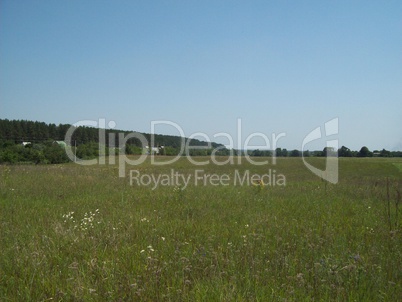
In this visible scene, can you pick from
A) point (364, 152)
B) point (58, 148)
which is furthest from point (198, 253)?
point (364, 152)

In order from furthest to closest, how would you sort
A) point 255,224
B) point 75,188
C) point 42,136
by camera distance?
point 42,136, point 75,188, point 255,224

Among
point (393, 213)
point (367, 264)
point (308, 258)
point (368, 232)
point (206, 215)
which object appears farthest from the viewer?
point (393, 213)

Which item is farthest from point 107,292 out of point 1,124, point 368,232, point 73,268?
point 1,124

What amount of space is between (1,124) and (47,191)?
87504 millimetres

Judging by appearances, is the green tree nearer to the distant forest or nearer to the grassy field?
the distant forest

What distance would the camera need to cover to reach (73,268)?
109 inches

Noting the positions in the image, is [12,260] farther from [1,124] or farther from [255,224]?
[1,124]

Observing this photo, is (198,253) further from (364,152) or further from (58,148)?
(364,152)

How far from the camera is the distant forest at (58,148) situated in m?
41.9

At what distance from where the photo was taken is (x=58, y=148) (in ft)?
160

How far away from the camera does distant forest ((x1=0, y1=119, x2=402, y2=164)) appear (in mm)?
41938

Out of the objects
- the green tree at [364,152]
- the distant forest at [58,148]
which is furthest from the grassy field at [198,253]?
the green tree at [364,152]

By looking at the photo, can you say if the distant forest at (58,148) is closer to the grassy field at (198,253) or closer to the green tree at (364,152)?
the green tree at (364,152)

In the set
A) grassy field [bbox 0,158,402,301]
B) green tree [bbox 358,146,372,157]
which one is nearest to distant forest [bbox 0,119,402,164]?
green tree [bbox 358,146,372,157]
